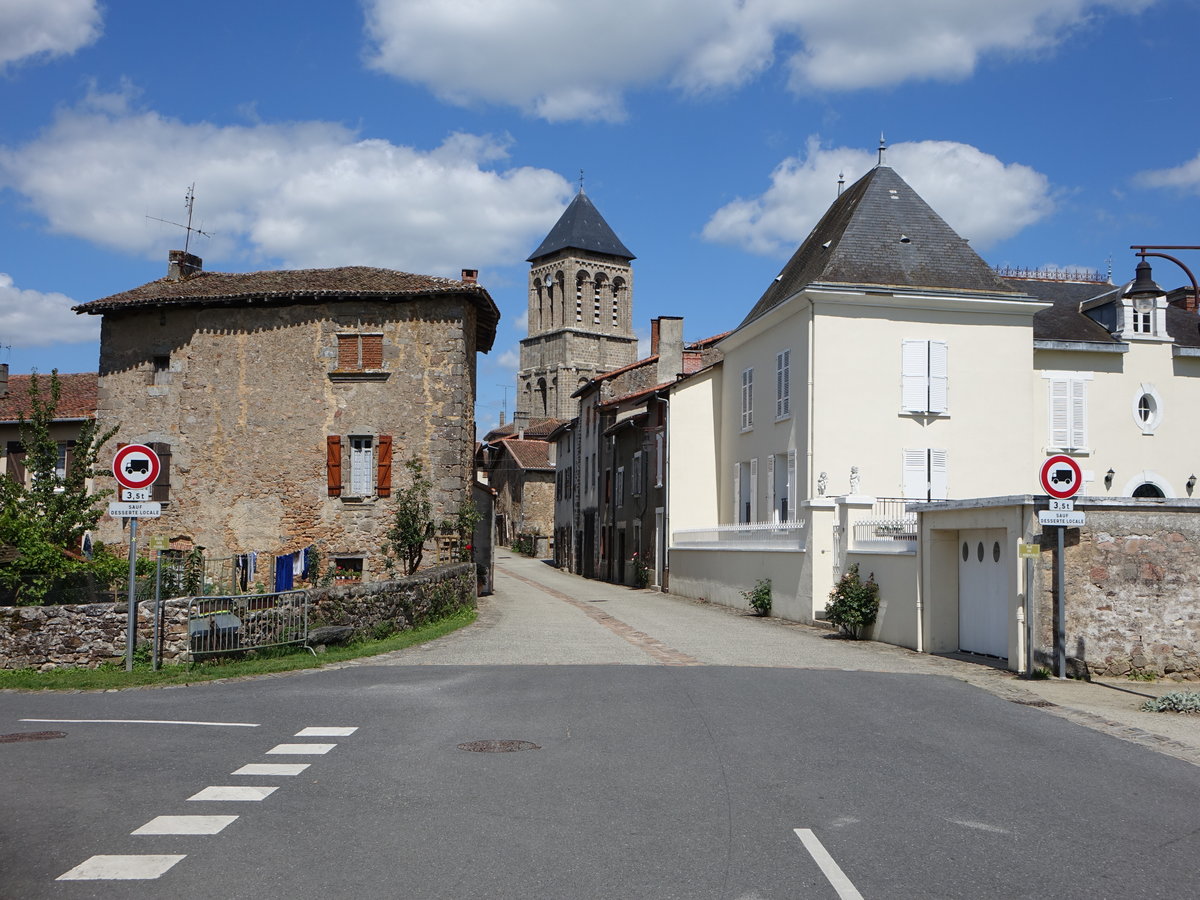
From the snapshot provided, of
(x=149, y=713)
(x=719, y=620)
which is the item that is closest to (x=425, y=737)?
(x=149, y=713)

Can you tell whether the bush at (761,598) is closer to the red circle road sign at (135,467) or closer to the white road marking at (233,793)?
the red circle road sign at (135,467)

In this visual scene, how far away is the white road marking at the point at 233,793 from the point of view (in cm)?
686

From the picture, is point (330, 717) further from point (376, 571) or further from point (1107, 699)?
point (376, 571)

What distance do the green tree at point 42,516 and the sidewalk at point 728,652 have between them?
690 cm

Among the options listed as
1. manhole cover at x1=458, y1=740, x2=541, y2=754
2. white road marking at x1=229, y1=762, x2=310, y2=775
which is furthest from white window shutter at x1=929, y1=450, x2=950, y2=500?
white road marking at x1=229, y1=762, x2=310, y2=775

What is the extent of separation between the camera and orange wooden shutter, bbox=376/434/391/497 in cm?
2753

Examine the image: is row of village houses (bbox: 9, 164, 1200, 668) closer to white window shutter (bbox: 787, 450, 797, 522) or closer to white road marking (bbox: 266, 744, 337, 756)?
white window shutter (bbox: 787, 450, 797, 522)

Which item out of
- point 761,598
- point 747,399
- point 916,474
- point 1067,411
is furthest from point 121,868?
point 1067,411

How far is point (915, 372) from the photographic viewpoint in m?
26.9

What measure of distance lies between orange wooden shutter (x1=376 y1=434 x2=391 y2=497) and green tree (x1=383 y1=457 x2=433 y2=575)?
33 cm

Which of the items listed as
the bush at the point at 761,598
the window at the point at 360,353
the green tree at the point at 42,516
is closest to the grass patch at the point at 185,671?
the green tree at the point at 42,516

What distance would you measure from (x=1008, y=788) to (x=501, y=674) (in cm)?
731

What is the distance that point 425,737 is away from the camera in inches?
361

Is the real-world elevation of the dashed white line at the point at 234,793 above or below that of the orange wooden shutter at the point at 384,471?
below
